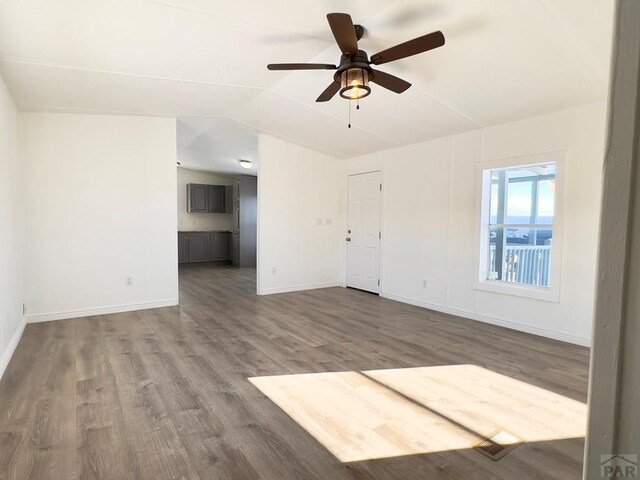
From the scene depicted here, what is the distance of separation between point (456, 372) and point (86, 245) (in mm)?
4489

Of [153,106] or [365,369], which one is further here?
[153,106]

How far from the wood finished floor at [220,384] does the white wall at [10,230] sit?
20 centimetres

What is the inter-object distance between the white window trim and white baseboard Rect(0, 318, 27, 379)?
4.83 meters

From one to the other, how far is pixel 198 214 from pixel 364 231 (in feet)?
18.1

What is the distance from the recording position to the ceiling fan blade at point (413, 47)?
2289 millimetres

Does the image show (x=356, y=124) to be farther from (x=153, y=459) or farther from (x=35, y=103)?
(x=153, y=459)

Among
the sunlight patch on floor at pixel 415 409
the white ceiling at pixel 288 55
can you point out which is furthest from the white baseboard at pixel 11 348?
the white ceiling at pixel 288 55

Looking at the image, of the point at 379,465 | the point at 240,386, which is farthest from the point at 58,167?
the point at 379,465

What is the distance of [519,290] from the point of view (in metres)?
4.11

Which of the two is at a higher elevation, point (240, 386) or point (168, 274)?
point (168, 274)

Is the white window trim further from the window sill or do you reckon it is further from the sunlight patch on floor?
the sunlight patch on floor

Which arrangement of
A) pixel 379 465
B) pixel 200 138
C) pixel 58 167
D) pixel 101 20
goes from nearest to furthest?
1. pixel 379 465
2. pixel 101 20
3. pixel 58 167
4. pixel 200 138

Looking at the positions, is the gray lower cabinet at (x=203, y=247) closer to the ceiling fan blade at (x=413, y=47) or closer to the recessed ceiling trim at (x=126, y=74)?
the recessed ceiling trim at (x=126, y=74)

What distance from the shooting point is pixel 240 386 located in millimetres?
2688
